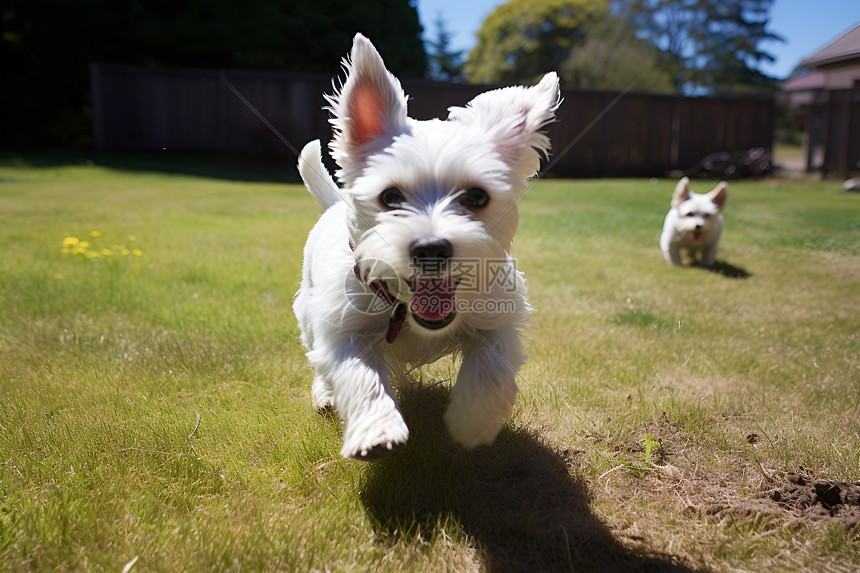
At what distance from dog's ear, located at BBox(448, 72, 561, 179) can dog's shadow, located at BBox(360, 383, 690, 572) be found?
1.31 m

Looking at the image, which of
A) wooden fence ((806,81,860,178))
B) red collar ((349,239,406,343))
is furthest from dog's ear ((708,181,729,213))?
wooden fence ((806,81,860,178))

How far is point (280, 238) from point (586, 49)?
1786 inches

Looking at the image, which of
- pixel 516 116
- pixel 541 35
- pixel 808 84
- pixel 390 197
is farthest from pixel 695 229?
pixel 541 35

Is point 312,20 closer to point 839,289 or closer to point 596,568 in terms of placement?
→ point 839,289

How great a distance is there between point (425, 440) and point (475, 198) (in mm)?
1144

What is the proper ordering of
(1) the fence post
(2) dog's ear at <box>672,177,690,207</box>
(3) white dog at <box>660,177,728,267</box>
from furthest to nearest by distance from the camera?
(1) the fence post, (2) dog's ear at <box>672,177,690,207</box>, (3) white dog at <box>660,177,728,267</box>

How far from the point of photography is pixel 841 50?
3.30 m

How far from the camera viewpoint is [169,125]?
18.3 m

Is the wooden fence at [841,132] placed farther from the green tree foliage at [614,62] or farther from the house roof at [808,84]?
the green tree foliage at [614,62]

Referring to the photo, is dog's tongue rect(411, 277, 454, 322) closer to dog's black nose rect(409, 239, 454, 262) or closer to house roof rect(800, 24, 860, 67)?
dog's black nose rect(409, 239, 454, 262)

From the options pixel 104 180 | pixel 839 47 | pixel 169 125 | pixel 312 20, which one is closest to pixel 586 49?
pixel 312 20

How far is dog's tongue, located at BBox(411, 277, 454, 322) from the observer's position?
2.38 meters

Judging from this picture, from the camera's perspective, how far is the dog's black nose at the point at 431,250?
2.25 m

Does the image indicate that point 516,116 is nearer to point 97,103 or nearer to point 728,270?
point 728,270
